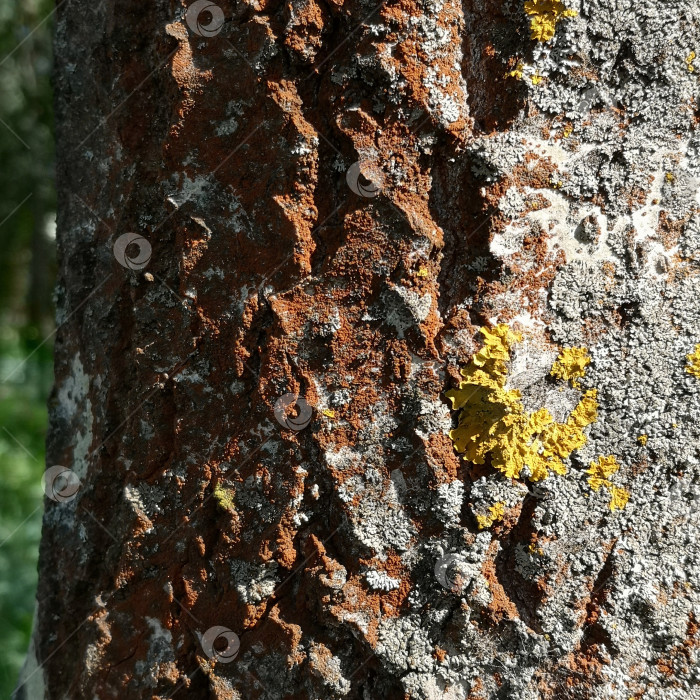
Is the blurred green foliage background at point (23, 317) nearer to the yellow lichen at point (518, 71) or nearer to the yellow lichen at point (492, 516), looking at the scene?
the yellow lichen at point (518, 71)

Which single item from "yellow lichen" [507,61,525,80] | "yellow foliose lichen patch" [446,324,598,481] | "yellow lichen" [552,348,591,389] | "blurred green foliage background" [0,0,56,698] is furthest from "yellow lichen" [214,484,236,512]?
"blurred green foliage background" [0,0,56,698]

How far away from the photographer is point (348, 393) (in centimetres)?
103

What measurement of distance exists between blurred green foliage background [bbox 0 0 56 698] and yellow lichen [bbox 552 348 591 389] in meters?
1.86

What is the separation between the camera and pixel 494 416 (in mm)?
1025

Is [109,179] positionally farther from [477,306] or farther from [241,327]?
[477,306]

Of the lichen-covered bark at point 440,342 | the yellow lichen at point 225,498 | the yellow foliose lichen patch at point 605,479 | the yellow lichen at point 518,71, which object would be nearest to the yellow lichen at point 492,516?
the lichen-covered bark at point 440,342

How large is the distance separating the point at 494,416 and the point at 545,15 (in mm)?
585

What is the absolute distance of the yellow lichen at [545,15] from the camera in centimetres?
98

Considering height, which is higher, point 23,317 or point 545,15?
point 545,15

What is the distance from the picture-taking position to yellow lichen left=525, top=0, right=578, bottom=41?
3.23ft

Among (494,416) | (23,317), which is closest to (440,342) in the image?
(494,416)

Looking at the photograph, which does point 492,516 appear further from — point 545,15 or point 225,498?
point 545,15

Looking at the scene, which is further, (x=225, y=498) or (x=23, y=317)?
(x=23, y=317)

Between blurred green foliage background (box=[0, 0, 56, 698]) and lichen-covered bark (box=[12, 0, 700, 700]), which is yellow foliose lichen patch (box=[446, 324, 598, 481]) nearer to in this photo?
lichen-covered bark (box=[12, 0, 700, 700])
